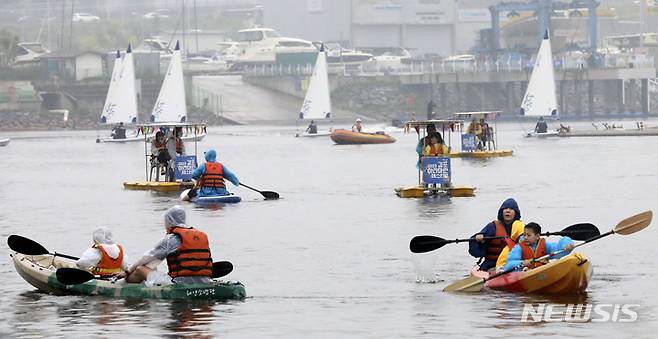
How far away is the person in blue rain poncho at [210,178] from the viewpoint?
4647cm

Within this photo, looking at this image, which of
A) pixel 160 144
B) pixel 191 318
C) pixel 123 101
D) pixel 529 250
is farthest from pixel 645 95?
pixel 191 318

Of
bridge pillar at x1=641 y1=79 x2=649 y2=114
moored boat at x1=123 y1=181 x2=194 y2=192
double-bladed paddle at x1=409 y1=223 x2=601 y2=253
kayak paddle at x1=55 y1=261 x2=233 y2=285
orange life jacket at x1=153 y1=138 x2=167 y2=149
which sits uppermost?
orange life jacket at x1=153 y1=138 x2=167 y2=149

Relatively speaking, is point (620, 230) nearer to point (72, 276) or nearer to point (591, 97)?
point (72, 276)

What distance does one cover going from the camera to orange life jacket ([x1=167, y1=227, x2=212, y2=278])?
2562 centimetres

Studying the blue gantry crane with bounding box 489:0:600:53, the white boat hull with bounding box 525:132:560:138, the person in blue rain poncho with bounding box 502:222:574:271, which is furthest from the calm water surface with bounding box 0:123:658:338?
the blue gantry crane with bounding box 489:0:600:53

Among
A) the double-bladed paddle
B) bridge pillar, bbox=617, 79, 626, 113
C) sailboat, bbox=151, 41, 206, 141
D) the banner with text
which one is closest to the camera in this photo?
the double-bladed paddle

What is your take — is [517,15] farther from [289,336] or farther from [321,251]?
[289,336]

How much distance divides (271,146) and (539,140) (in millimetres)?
16734

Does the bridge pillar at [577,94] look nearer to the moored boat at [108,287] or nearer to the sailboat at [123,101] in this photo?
the sailboat at [123,101]

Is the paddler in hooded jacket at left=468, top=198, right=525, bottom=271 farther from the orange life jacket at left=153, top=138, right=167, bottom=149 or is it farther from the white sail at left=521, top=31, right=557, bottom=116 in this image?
the white sail at left=521, top=31, right=557, bottom=116

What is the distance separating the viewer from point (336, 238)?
3850 cm

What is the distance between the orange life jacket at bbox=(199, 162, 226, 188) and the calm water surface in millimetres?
1004

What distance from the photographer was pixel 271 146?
10262cm

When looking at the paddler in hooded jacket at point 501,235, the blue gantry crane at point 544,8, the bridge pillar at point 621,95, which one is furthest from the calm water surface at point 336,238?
the blue gantry crane at point 544,8
